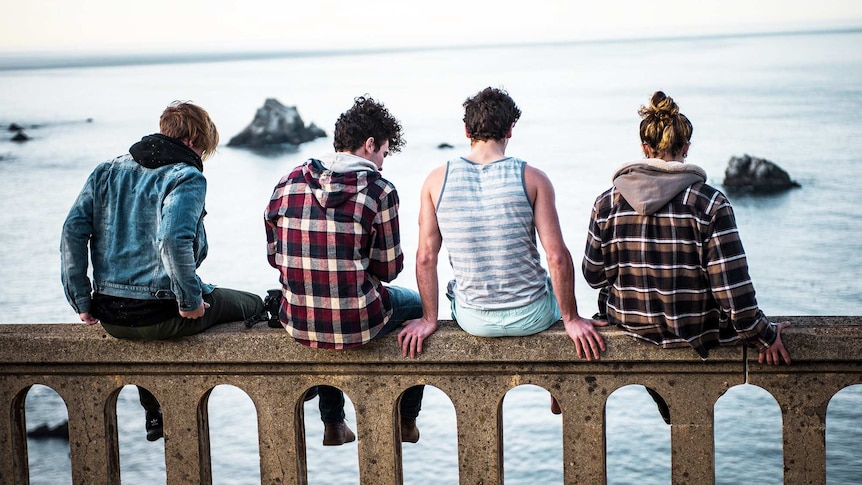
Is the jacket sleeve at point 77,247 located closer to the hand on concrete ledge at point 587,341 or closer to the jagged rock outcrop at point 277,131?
the hand on concrete ledge at point 587,341

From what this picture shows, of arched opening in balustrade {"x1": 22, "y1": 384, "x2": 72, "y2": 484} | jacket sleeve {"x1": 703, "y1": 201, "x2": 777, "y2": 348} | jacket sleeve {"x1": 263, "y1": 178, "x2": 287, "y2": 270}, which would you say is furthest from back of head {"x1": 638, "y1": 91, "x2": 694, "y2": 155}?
arched opening in balustrade {"x1": 22, "y1": 384, "x2": 72, "y2": 484}

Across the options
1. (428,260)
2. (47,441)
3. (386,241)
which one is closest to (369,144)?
(386,241)

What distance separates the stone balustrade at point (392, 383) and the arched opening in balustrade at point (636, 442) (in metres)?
9.75

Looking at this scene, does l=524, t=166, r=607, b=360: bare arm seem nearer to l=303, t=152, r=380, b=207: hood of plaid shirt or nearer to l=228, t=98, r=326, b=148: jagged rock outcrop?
l=303, t=152, r=380, b=207: hood of plaid shirt

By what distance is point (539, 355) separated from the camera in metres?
3.73

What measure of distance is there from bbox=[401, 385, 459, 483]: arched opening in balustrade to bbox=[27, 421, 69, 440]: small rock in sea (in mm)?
4250

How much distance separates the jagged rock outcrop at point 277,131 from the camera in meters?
43.5

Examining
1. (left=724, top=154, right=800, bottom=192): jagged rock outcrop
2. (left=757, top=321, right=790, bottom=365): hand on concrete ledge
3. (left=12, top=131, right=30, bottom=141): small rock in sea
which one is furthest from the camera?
(left=12, top=131, right=30, bottom=141): small rock in sea

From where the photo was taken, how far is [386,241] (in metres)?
3.87

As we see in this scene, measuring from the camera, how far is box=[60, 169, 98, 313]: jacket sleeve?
3.91 meters

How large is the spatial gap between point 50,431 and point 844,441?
9.99m

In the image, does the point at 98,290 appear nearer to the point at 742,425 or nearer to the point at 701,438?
the point at 701,438

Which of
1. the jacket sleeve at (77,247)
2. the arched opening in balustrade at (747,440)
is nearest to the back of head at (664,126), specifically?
the jacket sleeve at (77,247)

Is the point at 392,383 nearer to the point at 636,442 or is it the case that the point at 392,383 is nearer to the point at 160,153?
the point at 160,153
